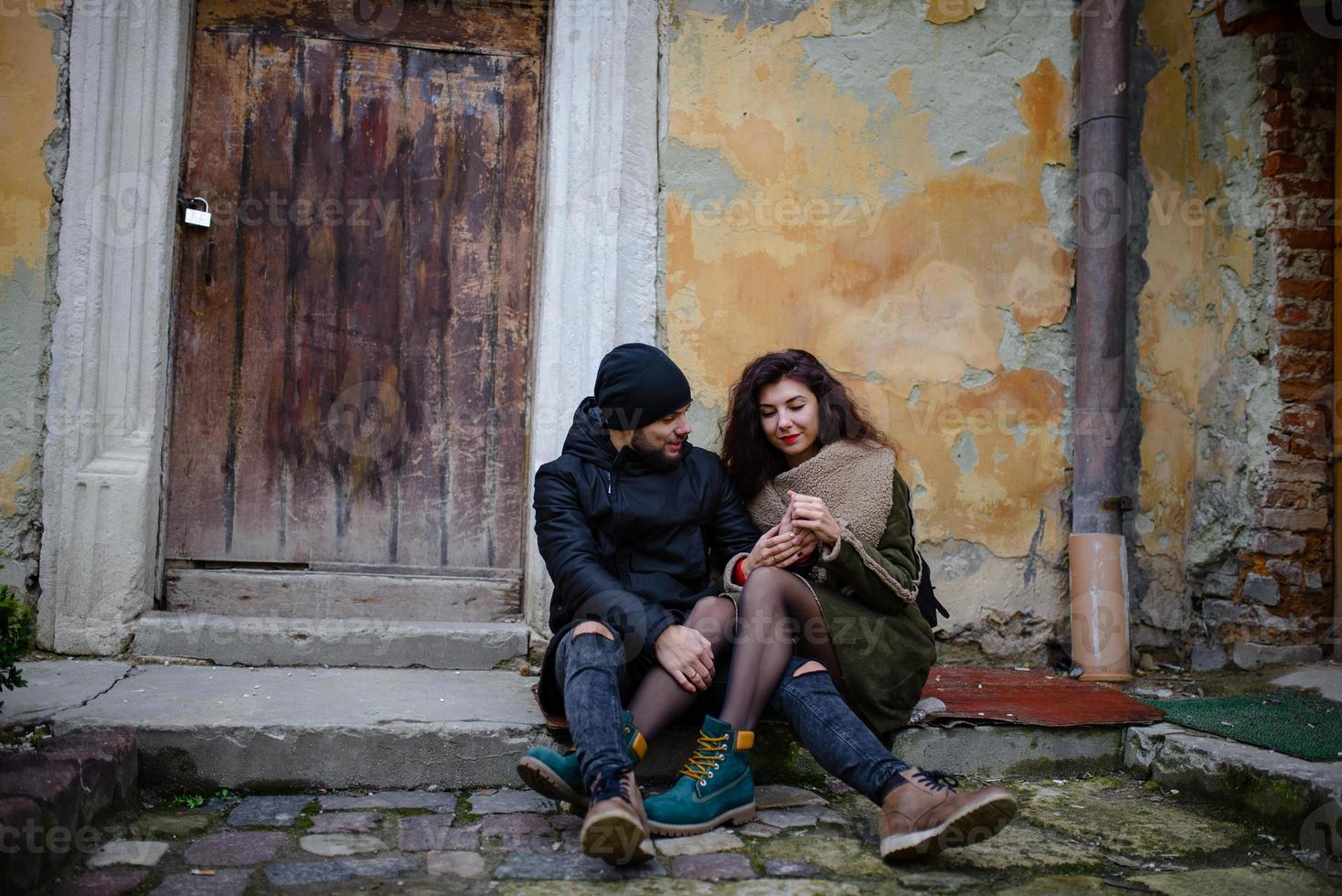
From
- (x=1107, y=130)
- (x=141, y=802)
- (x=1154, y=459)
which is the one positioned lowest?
(x=141, y=802)

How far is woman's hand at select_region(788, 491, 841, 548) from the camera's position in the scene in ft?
8.68

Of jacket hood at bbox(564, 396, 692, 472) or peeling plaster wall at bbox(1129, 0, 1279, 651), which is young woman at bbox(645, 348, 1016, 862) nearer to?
jacket hood at bbox(564, 396, 692, 472)

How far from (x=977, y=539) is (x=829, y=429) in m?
1.12

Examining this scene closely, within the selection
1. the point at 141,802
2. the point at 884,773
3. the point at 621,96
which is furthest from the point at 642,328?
the point at 141,802

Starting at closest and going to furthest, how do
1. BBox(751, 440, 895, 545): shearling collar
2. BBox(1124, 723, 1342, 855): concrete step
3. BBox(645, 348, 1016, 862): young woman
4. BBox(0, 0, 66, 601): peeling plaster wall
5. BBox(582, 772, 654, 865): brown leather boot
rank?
1. BBox(582, 772, 654, 865): brown leather boot
2. BBox(645, 348, 1016, 862): young woman
3. BBox(1124, 723, 1342, 855): concrete step
4. BBox(751, 440, 895, 545): shearling collar
5. BBox(0, 0, 66, 601): peeling plaster wall

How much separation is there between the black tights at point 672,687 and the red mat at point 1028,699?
73cm

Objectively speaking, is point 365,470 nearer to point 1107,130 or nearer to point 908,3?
point 908,3

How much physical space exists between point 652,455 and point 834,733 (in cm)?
92

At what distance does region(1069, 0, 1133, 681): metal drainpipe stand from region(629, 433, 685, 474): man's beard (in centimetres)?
177

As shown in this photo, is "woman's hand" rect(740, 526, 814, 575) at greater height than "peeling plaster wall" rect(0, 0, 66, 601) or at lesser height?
lesser

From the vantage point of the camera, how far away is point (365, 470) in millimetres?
3750

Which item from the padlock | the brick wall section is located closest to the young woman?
the brick wall section

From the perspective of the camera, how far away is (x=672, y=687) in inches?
101

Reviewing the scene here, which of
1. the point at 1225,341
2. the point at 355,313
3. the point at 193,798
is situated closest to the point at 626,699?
the point at 193,798
